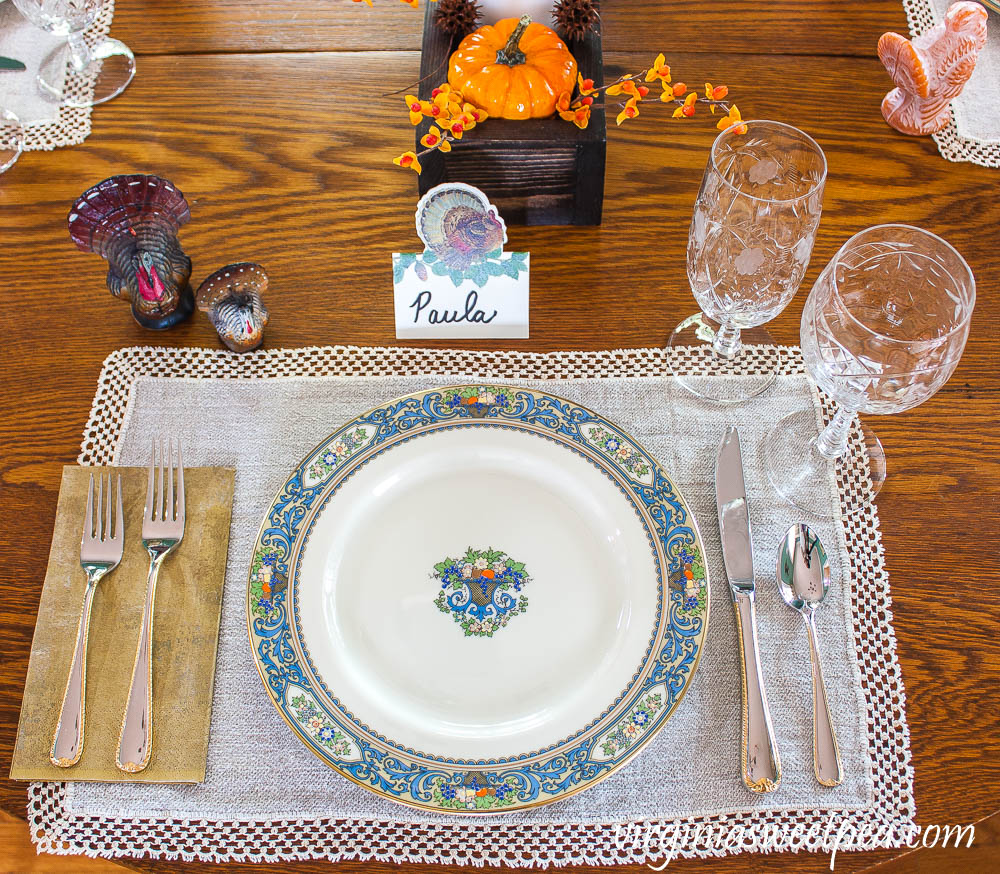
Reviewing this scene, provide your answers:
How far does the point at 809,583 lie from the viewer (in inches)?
33.0

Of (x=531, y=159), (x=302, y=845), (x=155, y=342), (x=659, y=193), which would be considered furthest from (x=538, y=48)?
(x=302, y=845)

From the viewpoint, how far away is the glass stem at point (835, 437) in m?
0.91

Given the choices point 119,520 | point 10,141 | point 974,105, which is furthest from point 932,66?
point 10,141

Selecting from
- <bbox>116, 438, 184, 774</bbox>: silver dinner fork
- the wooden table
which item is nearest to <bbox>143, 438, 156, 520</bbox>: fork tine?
<bbox>116, 438, 184, 774</bbox>: silver dinner fork

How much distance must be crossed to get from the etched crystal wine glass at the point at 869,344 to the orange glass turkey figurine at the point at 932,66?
0.39 m

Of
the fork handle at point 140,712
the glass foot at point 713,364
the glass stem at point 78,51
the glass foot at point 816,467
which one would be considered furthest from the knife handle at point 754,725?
the glass stem at point 78,51

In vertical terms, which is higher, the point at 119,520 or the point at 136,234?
the point at 136,234

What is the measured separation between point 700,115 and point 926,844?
3.01ft

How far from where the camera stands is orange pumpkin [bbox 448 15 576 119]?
966mm

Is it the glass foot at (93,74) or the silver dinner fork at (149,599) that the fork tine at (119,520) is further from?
the glass foot at (93,74)

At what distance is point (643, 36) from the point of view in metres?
1.25

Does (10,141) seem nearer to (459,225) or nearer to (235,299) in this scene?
(235,299)

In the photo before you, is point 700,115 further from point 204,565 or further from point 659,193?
point 204,565

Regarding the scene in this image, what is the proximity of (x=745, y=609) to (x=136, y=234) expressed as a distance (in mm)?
766
